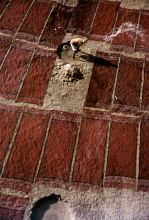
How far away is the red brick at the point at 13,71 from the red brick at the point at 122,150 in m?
1.69

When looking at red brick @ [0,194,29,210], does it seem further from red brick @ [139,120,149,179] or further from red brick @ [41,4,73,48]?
red brick @ [41,4,73,48]

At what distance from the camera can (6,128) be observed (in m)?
6.02

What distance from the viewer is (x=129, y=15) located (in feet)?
25.3

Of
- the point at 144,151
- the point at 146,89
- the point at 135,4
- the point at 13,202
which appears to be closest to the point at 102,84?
the point at 146,89

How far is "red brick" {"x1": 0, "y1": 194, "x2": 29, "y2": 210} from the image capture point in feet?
17.1

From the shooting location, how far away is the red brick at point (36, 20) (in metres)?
7.36

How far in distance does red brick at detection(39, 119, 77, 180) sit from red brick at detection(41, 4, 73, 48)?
1756mm

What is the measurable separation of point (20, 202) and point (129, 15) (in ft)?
13.7

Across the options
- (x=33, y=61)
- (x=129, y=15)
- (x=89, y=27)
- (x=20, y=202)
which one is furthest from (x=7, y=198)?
(x=129, y=15)

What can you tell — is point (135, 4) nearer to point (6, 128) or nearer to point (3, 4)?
point (3, 4)

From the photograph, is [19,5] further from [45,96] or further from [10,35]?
[45,96]

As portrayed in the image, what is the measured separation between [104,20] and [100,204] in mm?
3714

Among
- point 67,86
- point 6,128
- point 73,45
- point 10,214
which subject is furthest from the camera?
point 73,45

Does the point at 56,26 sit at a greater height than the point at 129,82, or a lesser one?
greater
